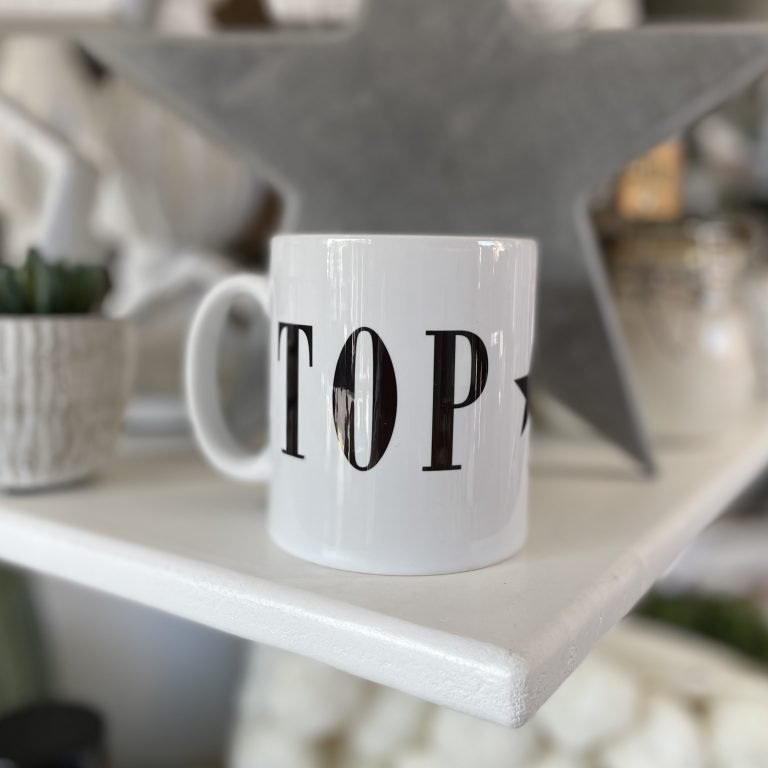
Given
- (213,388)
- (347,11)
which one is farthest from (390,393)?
(347,11)

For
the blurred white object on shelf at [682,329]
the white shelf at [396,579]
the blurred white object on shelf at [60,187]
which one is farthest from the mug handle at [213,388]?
the blurred white object on shelf at [682,329]

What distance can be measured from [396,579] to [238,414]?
0.16 metres

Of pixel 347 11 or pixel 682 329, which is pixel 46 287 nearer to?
pixel 347 11

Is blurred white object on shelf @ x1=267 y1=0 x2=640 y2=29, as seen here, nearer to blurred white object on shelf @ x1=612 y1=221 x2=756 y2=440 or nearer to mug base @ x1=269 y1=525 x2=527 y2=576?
blurred white object on shelf @ x1=612 y1=221 x2=756 y2=440

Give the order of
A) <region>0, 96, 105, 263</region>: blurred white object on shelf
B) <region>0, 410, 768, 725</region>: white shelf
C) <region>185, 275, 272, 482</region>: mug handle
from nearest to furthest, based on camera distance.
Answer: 1. <region>0, 410, 768, 725</region>: white shelf
2. <region>185, 275, 272, 482</region>: mug handle
3. <region>0, 96, 105, 263</region>: blurred white object on shelf

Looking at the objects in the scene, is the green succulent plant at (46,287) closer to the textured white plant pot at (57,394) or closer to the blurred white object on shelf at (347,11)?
the textured white plant pot at (57,394)

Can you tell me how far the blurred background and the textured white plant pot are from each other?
0.07 m

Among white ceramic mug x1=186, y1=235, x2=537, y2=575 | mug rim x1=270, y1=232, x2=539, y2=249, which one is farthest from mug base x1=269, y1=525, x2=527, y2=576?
mug rim x1=270, y1=232, x2=539, y2=249

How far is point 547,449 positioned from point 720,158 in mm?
637

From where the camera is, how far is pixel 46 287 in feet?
1.15

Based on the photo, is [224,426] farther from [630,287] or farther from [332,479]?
[630,287]

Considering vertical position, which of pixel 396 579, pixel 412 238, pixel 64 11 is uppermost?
pixel 64 11

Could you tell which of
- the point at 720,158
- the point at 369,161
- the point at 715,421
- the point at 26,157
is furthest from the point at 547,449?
the point at 720,158

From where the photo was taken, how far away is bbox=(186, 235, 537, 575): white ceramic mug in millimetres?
270
